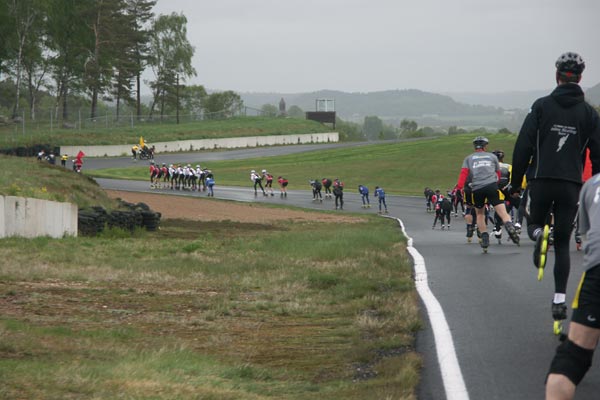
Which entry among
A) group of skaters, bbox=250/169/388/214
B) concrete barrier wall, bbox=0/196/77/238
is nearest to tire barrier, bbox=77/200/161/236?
concrete barrier wall, bbox=0/196/77/238

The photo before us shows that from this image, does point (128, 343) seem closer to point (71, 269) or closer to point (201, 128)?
point (71, 269)

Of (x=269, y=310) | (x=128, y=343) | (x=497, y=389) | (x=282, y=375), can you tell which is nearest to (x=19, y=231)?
(x=269, y=310)

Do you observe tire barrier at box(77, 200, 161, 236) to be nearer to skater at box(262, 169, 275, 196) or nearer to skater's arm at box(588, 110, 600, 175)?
skater's arm at box(588, 110, 600, 175)

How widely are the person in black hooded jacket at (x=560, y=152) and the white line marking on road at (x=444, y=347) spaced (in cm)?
89

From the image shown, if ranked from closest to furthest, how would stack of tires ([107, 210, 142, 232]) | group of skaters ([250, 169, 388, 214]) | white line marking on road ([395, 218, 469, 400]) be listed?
1. white line marking on road ([395, 218, 469, 400])
2. stack of tires ([107, 210, 142, 232])
3. group of skaters ([250, 169, 388, 214])

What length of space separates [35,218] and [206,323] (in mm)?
11816

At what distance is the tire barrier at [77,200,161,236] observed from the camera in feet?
→ 78.1

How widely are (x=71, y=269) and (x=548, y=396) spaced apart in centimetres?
1094

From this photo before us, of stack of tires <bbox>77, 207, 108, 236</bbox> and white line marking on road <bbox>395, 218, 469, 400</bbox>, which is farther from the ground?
white line marking on road <bbox>395, 218, 469, 400</bbox>

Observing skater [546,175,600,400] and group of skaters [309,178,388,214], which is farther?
group of skaters [309,178,388,214]

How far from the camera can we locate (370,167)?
266 ft

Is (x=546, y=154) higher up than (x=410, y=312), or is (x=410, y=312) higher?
(x=546, y=154)

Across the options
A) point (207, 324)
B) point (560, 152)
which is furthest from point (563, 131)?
point (207, 324)

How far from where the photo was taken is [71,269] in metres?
14.4
